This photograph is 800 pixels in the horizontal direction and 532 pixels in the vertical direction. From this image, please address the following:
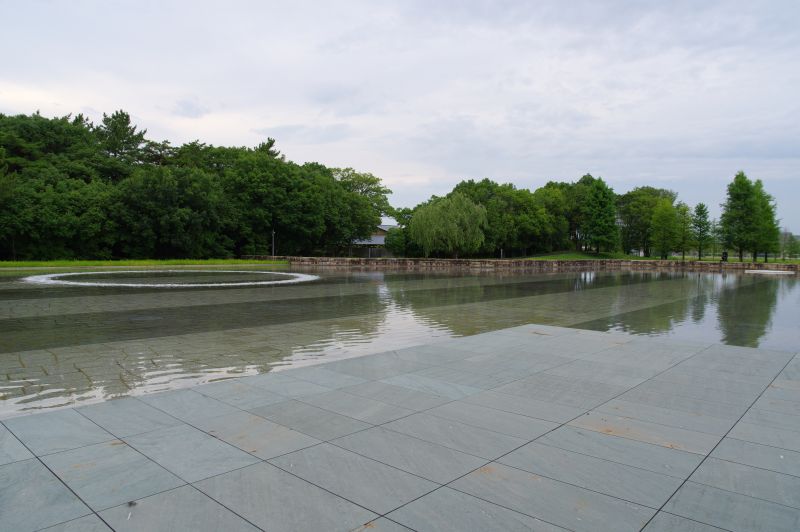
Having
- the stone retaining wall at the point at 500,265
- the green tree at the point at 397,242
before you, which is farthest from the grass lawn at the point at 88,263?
the green tree at the point at 397,242

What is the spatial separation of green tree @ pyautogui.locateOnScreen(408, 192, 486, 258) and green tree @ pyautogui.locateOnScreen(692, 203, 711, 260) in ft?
88.0

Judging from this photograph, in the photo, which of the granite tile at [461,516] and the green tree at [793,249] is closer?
the granite tile at [461,516]

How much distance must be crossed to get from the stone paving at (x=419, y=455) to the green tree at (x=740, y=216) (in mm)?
54367

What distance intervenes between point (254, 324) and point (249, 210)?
3909cm

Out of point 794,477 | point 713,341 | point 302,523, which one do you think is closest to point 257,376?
point 302,523

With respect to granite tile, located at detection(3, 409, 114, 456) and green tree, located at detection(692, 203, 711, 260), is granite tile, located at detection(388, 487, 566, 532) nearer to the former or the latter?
granite tile, located at detection(3, 409, 114, 456)

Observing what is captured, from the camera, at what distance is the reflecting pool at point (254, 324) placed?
6.02 meters

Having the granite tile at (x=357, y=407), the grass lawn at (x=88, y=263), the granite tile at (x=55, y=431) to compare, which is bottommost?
the granite tile at (x=357, y=407)

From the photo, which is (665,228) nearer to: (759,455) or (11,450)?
(759,455)

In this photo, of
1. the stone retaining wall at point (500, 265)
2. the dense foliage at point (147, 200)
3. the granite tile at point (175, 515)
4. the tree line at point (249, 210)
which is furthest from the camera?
the stone retaining wall at point (500, 265)

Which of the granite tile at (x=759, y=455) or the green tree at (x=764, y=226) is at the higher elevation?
the green tree at (x=764, y=226)

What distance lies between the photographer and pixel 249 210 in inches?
1848

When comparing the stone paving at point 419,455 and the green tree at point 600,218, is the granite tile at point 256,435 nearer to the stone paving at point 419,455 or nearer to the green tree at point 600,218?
the stone paving at point 419,455

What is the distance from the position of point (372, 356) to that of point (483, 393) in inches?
78.9
